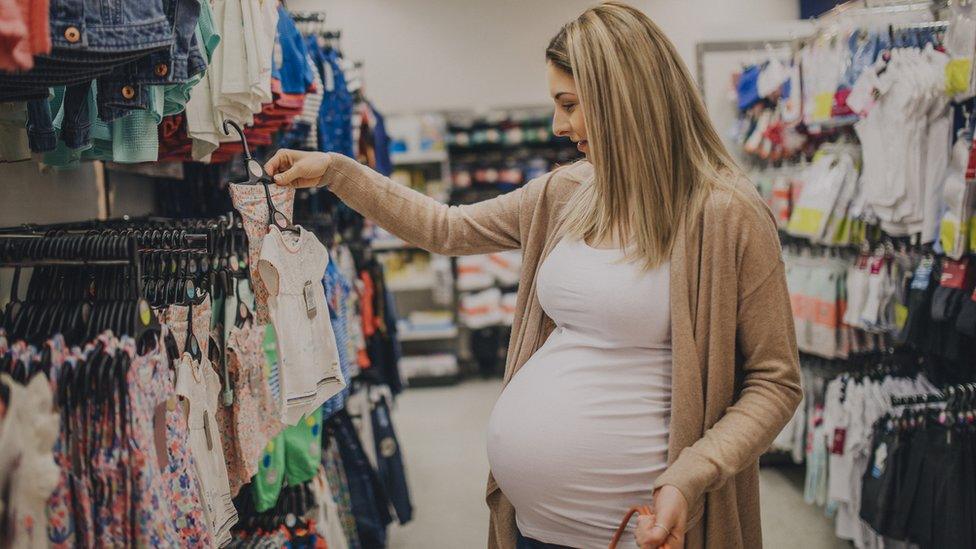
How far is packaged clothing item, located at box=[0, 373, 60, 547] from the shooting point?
0.93 metres

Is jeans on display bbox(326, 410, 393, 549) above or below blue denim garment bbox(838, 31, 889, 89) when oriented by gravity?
below

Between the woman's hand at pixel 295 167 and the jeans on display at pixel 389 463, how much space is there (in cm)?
211

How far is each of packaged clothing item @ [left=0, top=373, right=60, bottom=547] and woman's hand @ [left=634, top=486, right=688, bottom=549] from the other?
85cm

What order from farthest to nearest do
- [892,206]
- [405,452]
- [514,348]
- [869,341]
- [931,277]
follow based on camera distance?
1. [405,452]
2. [869,341]
3. [892,206]
4. [931,277]
5. [514,348]

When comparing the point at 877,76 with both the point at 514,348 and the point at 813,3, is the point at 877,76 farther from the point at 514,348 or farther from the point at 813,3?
the point at 813,3

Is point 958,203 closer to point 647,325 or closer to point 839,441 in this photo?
point 839,441

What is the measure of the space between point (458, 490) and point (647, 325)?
312cm

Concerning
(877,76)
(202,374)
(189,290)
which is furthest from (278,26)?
(877,76)

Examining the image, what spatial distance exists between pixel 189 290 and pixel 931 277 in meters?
2.73

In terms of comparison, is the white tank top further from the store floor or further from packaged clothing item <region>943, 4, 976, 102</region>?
the store floor

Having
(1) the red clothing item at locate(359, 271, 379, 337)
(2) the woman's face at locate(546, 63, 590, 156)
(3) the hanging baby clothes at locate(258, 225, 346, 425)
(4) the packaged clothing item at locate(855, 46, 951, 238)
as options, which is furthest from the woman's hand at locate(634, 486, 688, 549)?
(1) the red clothing item at locate(359, 271, 379, 337)

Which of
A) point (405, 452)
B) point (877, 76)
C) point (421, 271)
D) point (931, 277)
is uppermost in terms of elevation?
point (877, 76)

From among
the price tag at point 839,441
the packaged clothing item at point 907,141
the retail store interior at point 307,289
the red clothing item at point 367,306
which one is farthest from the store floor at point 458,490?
the packaged clothing item at point 907,141

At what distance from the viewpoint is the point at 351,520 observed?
3189mm
